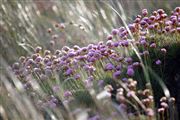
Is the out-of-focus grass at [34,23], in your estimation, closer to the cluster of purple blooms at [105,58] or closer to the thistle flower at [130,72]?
the cluster of purple blooms at [105,58]

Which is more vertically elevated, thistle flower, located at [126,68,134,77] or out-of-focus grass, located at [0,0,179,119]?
out-of-focus grass, located at [0,0,179,119]

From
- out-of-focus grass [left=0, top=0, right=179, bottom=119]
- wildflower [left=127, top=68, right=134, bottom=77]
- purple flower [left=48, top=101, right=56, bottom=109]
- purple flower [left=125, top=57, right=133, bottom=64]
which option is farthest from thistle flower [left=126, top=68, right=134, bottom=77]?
out-of-focus grass [left=0, top=0, right=179, bottom=119]

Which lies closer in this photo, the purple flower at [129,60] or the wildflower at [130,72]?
the wildflower at [130,72]

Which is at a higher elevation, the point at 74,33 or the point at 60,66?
the point at 74,33

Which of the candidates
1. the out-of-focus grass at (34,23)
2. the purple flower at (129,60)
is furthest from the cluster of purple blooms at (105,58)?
the out-of-focus grass at (34,23)

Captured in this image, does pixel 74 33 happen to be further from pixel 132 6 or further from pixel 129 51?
pixel 129 51

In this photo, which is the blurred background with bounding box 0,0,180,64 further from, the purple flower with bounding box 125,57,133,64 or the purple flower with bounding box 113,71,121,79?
the purple flower with bounding box 113,71,121,79

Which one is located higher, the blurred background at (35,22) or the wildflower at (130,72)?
the blurred background at (35,22)

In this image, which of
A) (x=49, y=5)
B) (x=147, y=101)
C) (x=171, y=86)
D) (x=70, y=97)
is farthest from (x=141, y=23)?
(x=49, y=5)

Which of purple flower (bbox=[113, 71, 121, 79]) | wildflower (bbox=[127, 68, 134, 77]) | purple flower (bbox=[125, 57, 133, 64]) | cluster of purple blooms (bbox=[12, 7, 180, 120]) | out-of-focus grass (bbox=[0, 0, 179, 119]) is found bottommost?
wildflower (bbox=[127, 68, 134, 77])

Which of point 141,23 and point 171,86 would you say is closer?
point 171,86

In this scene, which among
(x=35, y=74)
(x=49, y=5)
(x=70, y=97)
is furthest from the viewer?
(x=49, y=5)
